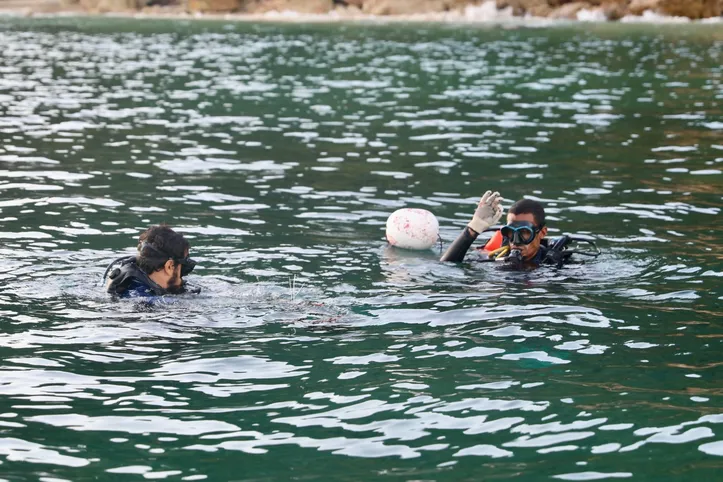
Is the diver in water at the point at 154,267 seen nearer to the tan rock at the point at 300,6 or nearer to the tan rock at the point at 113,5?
the tan rock at the point at 300,6

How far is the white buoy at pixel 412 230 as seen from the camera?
12188mm

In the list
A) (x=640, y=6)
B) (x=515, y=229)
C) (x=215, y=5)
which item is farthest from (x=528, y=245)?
(x=215, y=5)

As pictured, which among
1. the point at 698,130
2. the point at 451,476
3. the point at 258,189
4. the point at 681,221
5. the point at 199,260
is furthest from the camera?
the point at 698,130

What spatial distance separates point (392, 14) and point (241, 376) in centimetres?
7369

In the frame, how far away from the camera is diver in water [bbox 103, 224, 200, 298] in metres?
9.27

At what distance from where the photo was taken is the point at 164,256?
9328 millimetres

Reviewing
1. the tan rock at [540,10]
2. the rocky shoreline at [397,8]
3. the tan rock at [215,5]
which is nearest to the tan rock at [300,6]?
the rocky shoreline at [397,8]

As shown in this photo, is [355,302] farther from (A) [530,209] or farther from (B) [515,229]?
(A) [530,209]

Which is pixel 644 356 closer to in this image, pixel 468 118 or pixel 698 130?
pixel 698 130

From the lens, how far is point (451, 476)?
606 cm

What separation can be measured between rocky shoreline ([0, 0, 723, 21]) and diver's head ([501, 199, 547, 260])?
197 ft

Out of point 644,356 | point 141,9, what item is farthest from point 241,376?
→ point 141,9

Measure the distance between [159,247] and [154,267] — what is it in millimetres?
203

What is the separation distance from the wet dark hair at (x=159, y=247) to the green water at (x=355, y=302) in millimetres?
472
